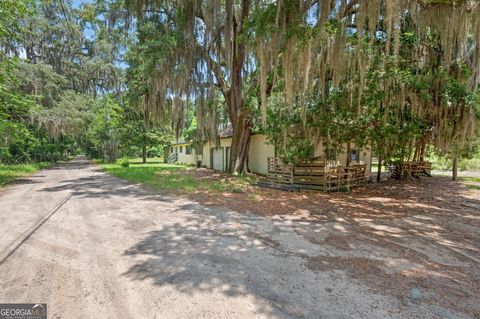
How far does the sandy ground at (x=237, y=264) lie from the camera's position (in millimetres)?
2473

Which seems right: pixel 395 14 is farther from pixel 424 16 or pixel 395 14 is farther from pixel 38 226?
pixel 38 226

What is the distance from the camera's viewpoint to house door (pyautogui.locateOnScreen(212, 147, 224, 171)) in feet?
60.4

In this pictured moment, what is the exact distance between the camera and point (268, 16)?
6152mm

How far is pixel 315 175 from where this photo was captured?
938 cm

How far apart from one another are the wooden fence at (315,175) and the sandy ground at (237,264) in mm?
3165

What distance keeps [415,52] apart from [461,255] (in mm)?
6569

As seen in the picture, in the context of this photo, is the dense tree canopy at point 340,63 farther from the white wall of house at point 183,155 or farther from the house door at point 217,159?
the white wall of house at point 183,155

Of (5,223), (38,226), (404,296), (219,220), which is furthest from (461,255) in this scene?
(5,223)

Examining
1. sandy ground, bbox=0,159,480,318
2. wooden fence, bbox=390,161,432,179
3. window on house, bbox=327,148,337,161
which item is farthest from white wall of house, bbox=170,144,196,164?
sandy ground, bbox=0,159,480,318

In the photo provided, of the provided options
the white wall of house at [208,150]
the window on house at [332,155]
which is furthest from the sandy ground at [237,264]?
the white wall of house at [208,150]

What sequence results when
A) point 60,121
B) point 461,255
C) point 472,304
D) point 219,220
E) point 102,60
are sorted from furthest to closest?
point 102,60, point 60,121, point 219,220, point 461,255, point 472,304

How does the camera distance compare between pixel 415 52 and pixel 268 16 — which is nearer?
pixel 268 16

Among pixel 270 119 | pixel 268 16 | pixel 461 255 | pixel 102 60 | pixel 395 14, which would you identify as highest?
pixel 102 60

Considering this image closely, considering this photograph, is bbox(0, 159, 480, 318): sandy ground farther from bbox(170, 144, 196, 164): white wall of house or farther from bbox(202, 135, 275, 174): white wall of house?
bbox(170, 144, 196, 164): white wall of house
